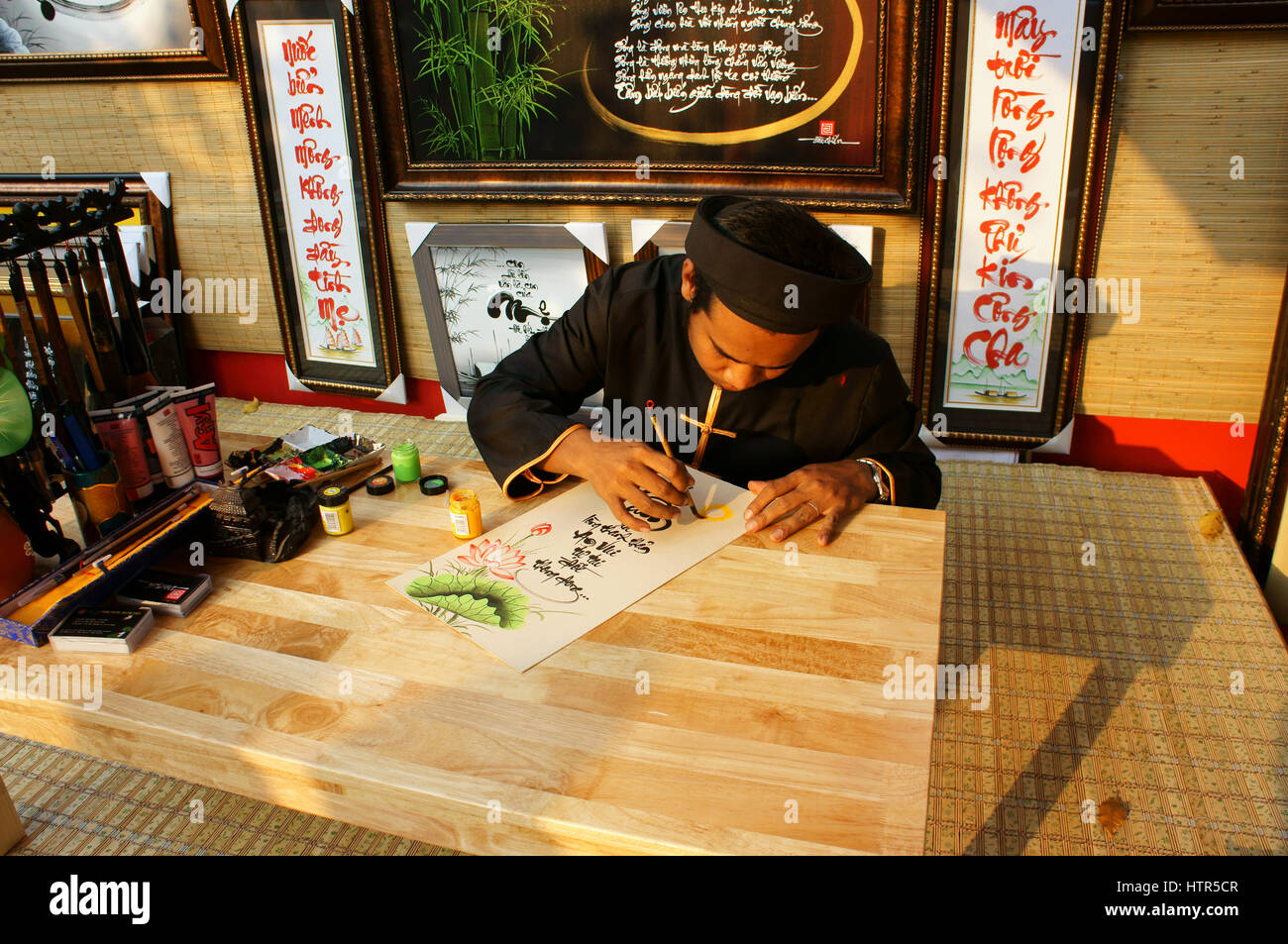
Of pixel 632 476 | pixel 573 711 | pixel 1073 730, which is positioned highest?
pixel 632 476

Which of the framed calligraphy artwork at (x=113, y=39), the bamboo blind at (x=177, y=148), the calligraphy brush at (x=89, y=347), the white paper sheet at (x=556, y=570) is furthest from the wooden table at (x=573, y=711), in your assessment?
the framed calligraphy artwork at (x=113, y=39)

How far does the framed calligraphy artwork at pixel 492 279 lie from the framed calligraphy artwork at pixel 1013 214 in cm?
127

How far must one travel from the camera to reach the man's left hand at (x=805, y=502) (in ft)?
5.27

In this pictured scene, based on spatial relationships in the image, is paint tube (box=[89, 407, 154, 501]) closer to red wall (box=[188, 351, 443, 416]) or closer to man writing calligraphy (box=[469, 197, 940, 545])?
man writing calligraphy (box=[469, 197, 940, 545])

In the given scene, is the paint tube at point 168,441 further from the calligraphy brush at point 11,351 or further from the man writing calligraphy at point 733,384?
the man writing calligraphy at point 733,384

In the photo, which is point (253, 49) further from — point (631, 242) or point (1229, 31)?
point (1229, 31)

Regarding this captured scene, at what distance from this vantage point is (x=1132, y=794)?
1896 mm

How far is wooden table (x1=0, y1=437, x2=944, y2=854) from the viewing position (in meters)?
1.05

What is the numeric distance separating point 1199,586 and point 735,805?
7.04 feet

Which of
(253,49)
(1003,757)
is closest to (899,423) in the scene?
(1003,757)

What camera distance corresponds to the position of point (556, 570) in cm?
154

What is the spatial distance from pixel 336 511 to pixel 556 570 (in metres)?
0.46

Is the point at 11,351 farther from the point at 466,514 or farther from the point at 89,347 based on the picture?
the point at 466,514

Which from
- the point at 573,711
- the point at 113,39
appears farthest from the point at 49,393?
the point at 113,39
